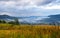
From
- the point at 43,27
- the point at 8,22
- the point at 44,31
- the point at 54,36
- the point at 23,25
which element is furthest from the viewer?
the point at 8,22

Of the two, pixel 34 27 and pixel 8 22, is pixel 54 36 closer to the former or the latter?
pixel 34 27

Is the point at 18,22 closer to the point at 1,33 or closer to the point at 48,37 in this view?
the point at 1,33

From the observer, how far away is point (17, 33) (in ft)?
28.9

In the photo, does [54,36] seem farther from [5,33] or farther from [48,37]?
[5,33]

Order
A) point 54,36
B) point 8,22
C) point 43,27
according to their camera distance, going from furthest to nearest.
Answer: point 8,22, point 43,27, point 54,36

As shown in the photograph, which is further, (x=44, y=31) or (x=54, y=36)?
(x=44, y=31)

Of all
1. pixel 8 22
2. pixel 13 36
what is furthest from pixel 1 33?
pixel 8 22

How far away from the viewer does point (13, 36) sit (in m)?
8.69

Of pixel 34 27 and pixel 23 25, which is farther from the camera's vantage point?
pixel 23 25

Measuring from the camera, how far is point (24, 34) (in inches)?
342

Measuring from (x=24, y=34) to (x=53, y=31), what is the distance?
111 centimetres

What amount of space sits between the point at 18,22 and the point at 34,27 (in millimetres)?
1564

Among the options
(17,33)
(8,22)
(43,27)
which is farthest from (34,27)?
(8,22)

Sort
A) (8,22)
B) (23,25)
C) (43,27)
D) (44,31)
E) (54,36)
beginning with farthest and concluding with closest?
(8,22) < (23,25) < (43,27) < (44,31) < (54,36)
